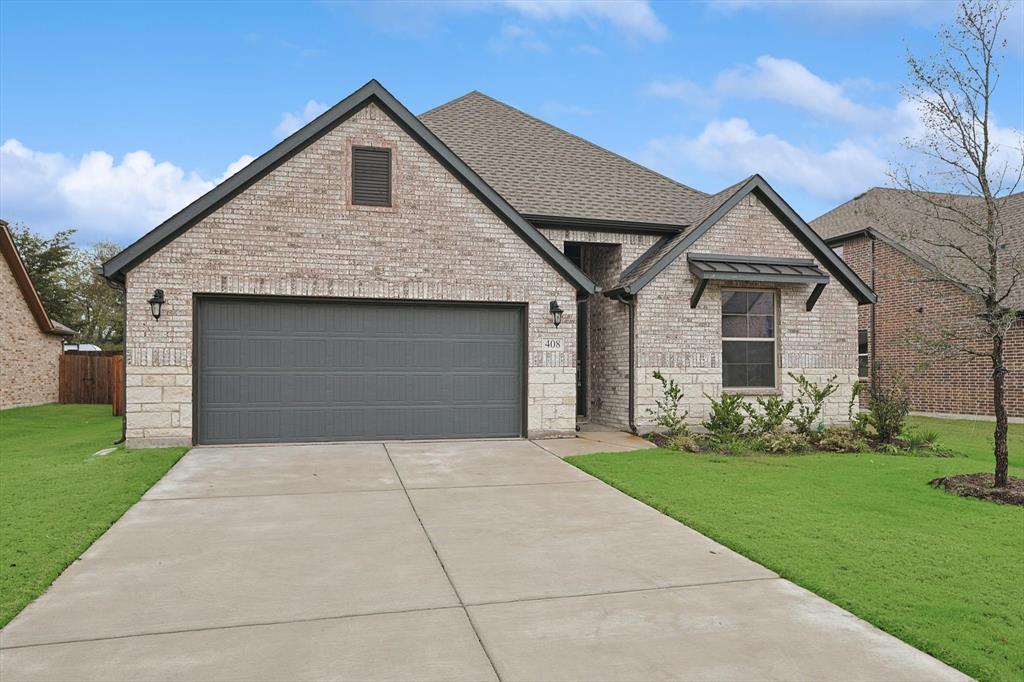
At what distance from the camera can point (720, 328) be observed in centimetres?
1418

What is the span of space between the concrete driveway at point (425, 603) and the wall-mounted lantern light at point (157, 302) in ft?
14.8

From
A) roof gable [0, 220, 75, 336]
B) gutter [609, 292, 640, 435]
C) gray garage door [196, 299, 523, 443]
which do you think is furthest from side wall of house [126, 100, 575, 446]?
roof gable [0, 220, 75, 336]

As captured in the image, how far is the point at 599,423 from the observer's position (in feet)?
50.6

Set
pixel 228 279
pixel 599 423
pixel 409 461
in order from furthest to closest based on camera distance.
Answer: pixel 599 423
pixel 228 279
pixel 409 461

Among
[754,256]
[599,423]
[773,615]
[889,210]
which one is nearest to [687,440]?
[599,423]

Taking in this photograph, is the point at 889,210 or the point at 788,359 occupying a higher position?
the point at 889,210

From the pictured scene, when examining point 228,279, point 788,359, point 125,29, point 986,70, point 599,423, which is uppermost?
point 125,29

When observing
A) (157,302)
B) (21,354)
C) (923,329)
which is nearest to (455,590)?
(157,302)

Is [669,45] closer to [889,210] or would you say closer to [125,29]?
[889,210]

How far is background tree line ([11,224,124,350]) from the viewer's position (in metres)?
43.8

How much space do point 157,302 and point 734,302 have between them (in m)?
11.1

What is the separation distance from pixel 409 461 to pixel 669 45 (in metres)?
14.3

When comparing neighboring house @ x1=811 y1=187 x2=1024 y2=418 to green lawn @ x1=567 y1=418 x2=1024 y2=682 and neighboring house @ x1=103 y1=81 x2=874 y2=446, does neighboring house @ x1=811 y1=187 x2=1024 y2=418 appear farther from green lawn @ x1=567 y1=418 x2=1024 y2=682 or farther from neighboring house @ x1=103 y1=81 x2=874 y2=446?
green lawn @ x1=567 y1=418 x2=1024 y2=682

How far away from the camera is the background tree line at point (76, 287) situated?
4375 cm
